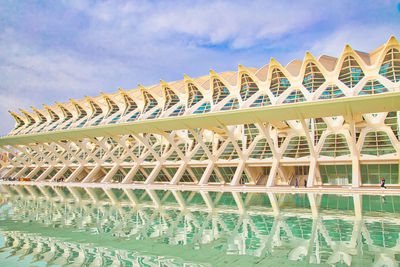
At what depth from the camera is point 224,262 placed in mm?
6176

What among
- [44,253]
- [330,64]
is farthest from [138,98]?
[44,253]

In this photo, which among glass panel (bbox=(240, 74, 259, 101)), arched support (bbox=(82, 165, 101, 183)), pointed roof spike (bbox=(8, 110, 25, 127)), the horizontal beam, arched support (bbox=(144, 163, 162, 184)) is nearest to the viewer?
the horizontal beam

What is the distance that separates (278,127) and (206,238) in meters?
23.6

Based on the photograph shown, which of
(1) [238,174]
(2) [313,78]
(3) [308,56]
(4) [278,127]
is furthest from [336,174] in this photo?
(3) [308,56]

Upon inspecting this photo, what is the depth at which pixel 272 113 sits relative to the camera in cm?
2172

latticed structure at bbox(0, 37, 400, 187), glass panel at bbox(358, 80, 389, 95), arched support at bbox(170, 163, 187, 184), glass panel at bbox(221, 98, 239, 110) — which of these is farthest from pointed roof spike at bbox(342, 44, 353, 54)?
arched support at bbox(170, 163, 187, 184)

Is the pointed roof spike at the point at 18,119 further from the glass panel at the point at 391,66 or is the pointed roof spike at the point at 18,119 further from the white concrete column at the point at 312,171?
the glass panel at the point at 391,66

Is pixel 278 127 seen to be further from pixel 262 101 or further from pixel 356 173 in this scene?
pixel 356 173

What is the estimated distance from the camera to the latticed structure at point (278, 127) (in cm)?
2327

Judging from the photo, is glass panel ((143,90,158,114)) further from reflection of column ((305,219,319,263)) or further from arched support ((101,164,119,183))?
reflection of column ((305,219,319,263))

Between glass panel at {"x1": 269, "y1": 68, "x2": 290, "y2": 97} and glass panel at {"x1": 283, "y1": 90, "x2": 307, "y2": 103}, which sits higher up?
glass panel at {"x1": 269, "y1": 68, "x2": 290, "y2": 97}

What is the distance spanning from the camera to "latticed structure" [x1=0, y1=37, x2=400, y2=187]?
2327 centimetres

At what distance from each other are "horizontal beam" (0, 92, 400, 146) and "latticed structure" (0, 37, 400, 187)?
0.22 ft

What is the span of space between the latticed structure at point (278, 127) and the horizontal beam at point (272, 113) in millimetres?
66
